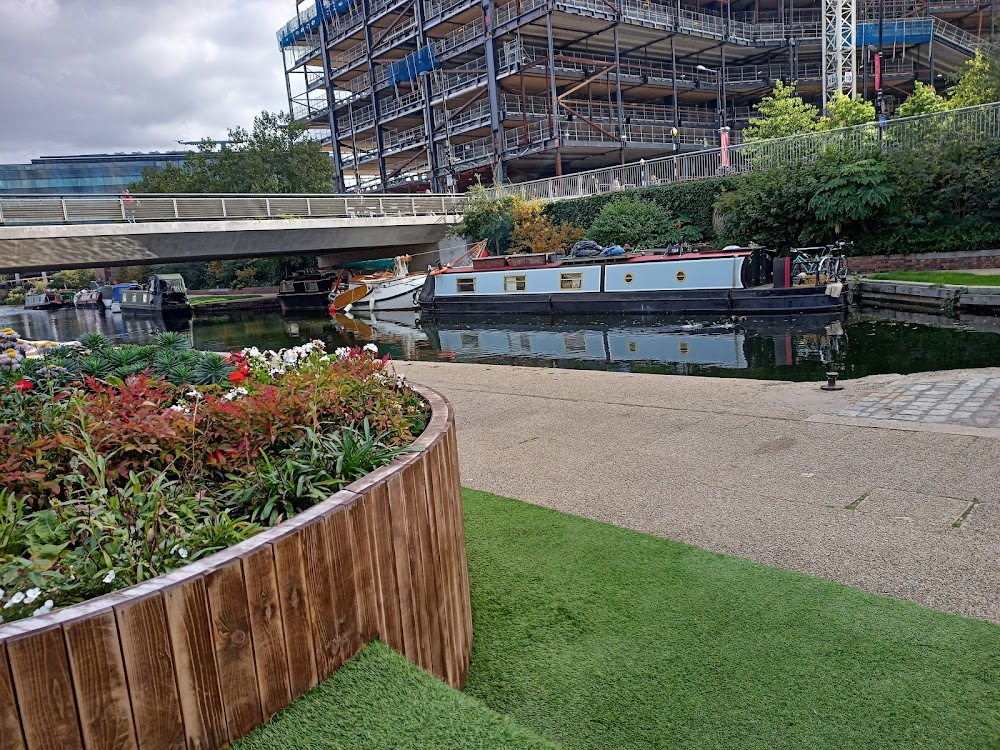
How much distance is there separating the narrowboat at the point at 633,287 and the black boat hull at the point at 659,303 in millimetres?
24

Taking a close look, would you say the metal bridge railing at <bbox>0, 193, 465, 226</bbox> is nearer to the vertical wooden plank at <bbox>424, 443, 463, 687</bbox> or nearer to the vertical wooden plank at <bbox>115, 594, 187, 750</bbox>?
the vertical wooden plank at <bbox>424, 443, 463, 687</bbox>

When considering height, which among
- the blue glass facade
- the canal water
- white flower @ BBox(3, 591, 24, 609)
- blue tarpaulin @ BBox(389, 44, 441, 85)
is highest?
the blue glass facade

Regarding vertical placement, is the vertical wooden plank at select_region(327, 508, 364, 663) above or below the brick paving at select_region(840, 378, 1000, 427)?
above

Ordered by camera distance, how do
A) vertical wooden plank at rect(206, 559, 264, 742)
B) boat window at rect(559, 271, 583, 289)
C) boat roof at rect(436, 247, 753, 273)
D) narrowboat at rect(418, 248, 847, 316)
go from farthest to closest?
boat window at rect(559, 271, 583, 289)
boat roof at rect(436, 247, 753, 273)
narrowboat at rect(418, 248, 847, 316)
vertical wooden plank at rect(206, 559, 264, 742)

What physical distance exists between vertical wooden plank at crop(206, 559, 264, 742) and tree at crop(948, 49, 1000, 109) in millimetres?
28102

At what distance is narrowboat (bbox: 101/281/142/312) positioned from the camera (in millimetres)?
48500

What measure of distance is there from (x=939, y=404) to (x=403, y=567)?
22.0 feet

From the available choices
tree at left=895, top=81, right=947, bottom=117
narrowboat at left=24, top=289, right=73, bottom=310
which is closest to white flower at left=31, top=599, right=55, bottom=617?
tree at left=895, top=81, right=947, bottom=117

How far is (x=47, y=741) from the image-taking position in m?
1.58

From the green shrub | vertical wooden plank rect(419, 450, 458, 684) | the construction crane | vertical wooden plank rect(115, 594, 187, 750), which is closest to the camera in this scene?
vertical wooden plank rect(115, 594, 187, 750)

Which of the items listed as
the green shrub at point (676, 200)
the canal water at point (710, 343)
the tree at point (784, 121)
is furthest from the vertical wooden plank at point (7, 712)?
the tree at point (784, 121)

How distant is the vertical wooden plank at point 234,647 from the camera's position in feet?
6.01

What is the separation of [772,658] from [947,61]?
5289 cm

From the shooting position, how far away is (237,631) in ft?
6.17
